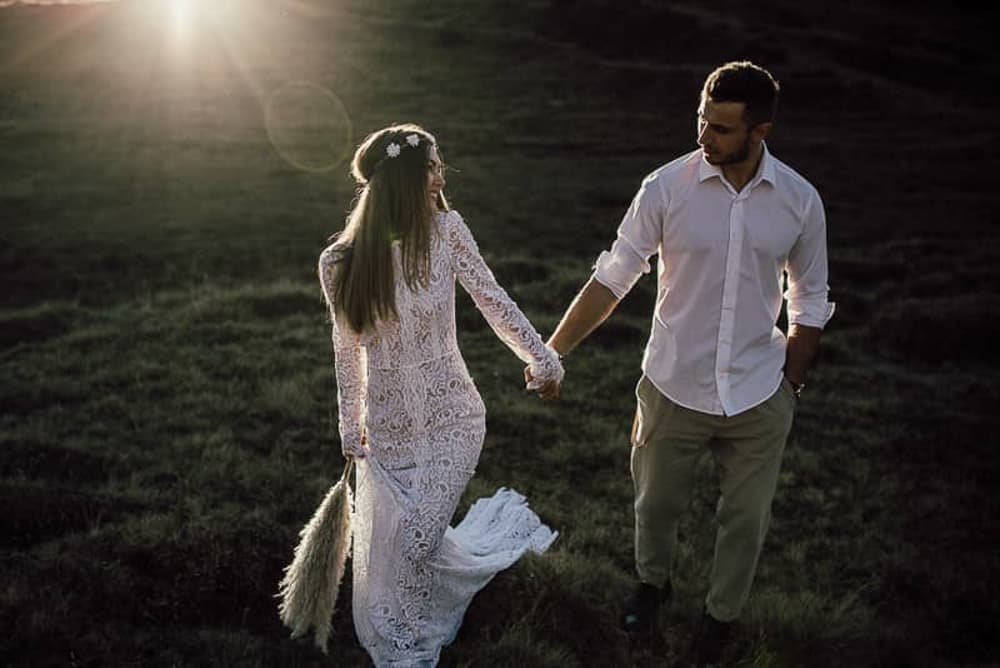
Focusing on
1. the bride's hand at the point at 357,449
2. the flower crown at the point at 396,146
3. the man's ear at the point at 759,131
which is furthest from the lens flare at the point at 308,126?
the man's ear at the point at 759,131

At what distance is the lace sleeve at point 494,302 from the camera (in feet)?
15.5

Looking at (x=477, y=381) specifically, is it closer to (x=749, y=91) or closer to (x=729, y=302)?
(x=729, y=302)

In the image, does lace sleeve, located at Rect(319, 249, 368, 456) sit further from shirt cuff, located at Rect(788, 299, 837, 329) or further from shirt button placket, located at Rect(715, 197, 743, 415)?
shirt cuff, located at Rect(788, 299, 837, 329)

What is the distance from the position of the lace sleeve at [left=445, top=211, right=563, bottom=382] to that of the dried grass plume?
108cm

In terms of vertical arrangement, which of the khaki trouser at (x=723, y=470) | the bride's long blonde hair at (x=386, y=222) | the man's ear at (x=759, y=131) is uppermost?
the man's ear at (x=759, y=131)

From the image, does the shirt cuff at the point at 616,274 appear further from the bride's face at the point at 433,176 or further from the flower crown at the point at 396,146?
the flower crown at the point at 396,146

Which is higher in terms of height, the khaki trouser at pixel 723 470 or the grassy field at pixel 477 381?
the khaki trouser at pixel 723 470

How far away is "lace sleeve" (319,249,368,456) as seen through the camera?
4725mm

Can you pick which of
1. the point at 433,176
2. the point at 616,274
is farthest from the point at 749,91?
the point at 433,176

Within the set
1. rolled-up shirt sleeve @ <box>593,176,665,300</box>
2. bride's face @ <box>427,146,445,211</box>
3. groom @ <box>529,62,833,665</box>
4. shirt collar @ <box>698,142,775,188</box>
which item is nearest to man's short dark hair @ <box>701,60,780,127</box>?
groom @ <box>529,62,833,665</box>

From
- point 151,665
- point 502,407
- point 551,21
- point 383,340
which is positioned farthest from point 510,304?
point 551,21

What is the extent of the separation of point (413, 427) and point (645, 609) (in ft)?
5.66

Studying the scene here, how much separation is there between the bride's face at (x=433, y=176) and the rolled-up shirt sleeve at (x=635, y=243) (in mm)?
893

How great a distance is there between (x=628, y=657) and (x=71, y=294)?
41.3ft
